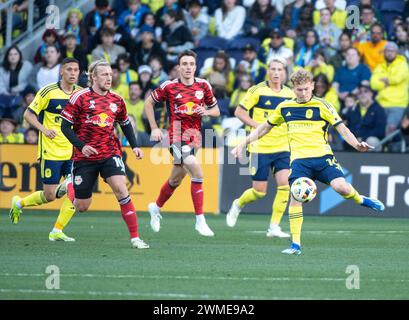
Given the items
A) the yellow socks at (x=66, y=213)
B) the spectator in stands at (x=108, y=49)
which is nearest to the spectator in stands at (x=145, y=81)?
the spectator in stands at (x=108, y=49)

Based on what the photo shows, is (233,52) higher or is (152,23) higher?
(152,23)

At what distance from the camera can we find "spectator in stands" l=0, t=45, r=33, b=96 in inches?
875

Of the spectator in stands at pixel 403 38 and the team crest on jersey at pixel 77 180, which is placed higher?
the spectator in stands at pixel 403 38

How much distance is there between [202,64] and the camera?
22047 millimetres

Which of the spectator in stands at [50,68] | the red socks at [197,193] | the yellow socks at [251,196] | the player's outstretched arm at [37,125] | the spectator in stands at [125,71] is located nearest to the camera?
the player's outstretched arm at [37,125]

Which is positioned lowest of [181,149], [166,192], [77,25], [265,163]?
[166,192]

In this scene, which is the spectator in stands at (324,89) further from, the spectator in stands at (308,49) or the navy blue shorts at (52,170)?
the navy blue shorts at (52,170)

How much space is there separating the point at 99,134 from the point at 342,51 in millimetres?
9708

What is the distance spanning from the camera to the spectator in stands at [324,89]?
798 inches

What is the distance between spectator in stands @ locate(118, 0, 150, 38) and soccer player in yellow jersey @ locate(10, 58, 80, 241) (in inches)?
343

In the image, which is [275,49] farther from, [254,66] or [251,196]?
[251,196]

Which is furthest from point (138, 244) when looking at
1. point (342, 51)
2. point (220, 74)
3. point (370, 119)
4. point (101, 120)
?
point (342, 51)

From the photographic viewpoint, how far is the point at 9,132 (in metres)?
20.2

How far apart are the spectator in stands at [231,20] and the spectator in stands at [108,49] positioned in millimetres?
2163
